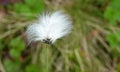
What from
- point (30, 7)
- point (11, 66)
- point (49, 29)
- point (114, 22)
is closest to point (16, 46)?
point (11, 66)

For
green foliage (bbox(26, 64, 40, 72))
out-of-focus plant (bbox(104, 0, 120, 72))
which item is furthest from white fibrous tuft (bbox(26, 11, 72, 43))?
out-of-focus plant (bbox(104, 0, 120, 72))

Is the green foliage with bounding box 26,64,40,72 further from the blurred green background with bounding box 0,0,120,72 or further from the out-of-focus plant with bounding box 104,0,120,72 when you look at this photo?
the out-of-focus plant with bounding box 104,0,120,72

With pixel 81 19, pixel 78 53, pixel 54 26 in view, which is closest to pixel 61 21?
pixel 54 26

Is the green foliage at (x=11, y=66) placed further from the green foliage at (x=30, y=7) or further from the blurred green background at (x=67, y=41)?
the green foliage at (x=30, y=7)

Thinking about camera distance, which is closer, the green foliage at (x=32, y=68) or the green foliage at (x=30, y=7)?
the green foliage at (x=32, y=68)

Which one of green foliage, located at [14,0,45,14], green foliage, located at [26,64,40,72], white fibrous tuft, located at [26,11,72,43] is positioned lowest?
white fibrous tuft, located at [26,11,72,43]

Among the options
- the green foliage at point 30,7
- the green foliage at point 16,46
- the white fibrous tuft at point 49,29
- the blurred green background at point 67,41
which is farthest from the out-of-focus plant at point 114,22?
the white fibrous tuft at point 49,29

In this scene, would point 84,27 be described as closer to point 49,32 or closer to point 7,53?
point 7,53

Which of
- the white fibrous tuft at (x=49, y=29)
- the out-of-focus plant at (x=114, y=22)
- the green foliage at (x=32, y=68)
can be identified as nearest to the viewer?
the white fibrous tuft at (x=49, y=29)

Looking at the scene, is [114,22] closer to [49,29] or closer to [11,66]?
[11,66]
